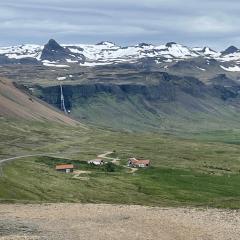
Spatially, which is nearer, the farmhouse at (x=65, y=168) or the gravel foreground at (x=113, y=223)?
the gravel foreground at (x=113, y=223)

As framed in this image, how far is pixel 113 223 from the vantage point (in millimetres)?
75125

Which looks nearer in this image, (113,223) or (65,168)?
(113,223)

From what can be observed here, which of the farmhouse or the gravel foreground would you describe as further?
the farmhouse

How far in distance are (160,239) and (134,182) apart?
3664 inches

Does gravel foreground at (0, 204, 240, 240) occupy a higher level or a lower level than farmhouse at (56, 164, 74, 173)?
higher

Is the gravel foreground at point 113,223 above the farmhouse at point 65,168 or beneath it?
above

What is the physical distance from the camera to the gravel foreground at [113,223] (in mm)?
68250

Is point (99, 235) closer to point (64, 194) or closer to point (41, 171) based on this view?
point (64, 194)

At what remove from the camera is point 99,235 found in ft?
224

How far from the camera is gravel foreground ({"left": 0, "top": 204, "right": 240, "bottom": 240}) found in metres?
68.2

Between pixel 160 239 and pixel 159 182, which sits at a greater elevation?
pixel 160 239

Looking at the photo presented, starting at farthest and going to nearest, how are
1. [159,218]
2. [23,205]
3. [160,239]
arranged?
[23,205]
[159,218]
[160,239]

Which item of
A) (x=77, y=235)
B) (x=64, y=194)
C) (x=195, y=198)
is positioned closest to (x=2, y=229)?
(x=77, y=235)

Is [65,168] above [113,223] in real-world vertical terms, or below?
below
